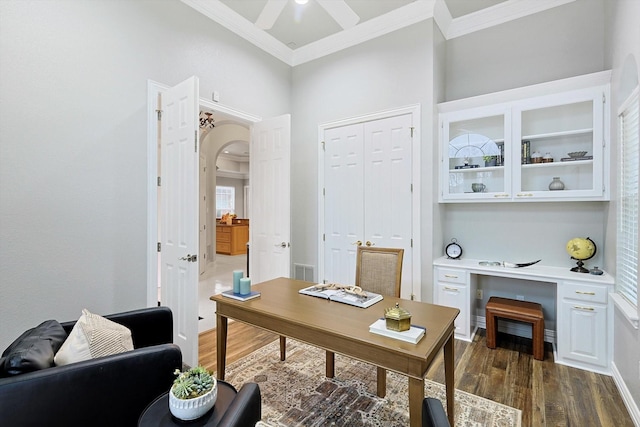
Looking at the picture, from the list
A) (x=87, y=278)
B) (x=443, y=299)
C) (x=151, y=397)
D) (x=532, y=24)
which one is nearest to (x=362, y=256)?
(x=443, y=299)

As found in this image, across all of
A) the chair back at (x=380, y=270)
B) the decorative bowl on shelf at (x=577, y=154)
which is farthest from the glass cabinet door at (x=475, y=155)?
the chair back at (x=380, y=270)

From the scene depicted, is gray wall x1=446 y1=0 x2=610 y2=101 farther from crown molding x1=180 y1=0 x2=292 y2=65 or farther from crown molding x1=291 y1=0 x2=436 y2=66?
crown molding x1=180 y1=0 x2=292 y2=65

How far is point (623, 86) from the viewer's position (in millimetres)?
2359

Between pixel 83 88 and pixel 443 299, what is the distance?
12.5ft

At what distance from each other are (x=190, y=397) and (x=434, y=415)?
3.14 ft

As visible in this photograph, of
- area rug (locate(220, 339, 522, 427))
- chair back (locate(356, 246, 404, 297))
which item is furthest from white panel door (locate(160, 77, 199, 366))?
chair back (locate(356, 246, 404, 297))

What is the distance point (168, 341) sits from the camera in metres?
2.16

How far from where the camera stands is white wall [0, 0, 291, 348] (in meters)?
2.03

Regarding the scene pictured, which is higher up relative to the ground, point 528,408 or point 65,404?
point 65,404

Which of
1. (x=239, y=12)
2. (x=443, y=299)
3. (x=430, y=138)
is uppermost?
(x=239, y=12)

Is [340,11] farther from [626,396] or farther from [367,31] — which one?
[626,396]

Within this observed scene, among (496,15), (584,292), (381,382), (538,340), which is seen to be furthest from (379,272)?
(496,15)

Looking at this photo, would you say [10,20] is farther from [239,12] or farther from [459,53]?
[459,53]

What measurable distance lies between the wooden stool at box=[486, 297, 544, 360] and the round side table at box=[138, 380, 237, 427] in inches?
106
